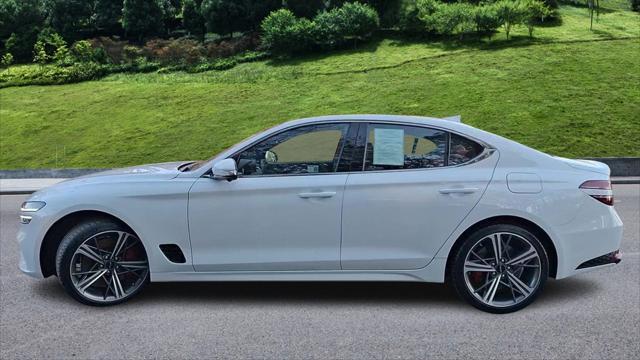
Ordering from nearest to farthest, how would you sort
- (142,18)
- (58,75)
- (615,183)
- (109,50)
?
(615,183)
(58,75)
(109,50)
(142,18)

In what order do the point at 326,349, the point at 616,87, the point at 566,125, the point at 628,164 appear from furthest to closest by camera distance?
the point at 616,87, the point at 566,125, the point at 628,164, the point at 326,349

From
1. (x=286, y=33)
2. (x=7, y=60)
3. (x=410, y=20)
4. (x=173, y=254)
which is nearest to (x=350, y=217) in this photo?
(x=173, y=254)

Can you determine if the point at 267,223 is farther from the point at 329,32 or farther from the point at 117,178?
the point at 329,32

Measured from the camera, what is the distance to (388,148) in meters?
4.39

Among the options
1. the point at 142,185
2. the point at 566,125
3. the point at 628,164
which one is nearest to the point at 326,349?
the point at 142,185

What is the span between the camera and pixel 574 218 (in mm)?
4270

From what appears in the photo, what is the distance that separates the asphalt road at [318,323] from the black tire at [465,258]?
0.23 feet

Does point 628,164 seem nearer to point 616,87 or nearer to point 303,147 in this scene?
point 616,87

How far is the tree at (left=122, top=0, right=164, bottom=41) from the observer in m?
39.4

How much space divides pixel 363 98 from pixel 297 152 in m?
18.9

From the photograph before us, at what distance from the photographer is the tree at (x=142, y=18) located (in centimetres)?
3938

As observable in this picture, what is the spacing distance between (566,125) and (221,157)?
668 inches

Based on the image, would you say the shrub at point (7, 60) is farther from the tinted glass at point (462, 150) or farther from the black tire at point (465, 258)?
the black tire at point (465, 258)

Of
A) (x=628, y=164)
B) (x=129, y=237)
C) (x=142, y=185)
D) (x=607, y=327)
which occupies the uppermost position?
(x=142, y=185)
